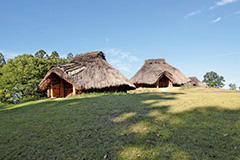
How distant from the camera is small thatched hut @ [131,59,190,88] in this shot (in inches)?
968

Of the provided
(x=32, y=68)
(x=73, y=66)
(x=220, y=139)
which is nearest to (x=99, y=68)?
(x=73, y=66)

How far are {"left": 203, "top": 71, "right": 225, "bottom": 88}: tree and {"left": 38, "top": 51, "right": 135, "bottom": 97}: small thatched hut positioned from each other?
115 ft

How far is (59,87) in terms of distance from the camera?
52.8 ft

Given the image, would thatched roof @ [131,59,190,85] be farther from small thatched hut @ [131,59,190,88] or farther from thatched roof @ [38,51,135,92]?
thatched roof @ [38,51,135,92]

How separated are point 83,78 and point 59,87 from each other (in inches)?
148

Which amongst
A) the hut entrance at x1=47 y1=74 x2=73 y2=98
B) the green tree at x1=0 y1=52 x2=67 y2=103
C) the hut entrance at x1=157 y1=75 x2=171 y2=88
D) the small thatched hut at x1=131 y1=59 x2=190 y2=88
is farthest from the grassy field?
the hut entrance at x1=157 y1=75 x2=171 y2=88

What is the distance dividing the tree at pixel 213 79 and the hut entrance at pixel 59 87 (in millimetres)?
39533

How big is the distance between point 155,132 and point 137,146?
96 cm

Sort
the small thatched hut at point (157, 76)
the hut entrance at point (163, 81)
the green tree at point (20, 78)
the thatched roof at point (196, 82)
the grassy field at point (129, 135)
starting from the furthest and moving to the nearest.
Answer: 1. the thatched roof at point (196, 82)
2. the hut entrance at point (163, 81)
3. the small thatched hut at point (157, 76)
4. the green tree at point (20, 78)
5. the grassy field at point (129, 135)

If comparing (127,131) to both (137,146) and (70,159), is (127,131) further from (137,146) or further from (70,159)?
(70,159)

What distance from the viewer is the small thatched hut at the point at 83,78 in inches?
535

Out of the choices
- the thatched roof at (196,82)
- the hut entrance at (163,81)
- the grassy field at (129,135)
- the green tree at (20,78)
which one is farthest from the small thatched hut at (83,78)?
the thatched roof at (196,82)

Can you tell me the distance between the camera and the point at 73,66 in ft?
51.2

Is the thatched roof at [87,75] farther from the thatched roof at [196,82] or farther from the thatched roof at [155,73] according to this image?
the thatched roof at [196,82]
